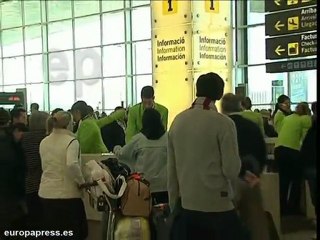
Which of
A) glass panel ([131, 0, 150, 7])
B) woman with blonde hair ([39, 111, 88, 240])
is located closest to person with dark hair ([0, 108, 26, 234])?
woman with blonde hair ([39, 111, 88, 240])

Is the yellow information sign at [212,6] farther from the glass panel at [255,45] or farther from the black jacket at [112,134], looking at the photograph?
the black jacket at [112,134]

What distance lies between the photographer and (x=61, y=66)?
732 inches

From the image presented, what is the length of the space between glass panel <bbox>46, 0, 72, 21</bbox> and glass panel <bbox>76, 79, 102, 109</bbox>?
2300 millimetres

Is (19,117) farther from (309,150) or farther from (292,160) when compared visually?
(309,150)

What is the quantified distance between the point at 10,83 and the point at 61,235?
1532 centimetres

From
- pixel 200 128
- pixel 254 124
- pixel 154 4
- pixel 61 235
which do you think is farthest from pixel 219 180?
pixel 154 4

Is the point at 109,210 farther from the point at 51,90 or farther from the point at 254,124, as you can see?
the point at 51,90

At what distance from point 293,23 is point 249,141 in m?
1.56

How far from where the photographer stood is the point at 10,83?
19422mm

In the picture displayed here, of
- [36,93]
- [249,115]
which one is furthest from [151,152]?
[36,93]

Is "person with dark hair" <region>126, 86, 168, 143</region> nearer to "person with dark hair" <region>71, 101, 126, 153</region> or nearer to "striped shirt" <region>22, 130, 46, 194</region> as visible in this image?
"person with dark hair" <region>71, 101, 126, 153</region>

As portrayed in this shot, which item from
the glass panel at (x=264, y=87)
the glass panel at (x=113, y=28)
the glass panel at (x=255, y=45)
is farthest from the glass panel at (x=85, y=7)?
the glass panel at (x=264, y=87)

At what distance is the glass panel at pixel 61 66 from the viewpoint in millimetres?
18062

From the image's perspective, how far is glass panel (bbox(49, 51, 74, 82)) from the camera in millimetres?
18062
